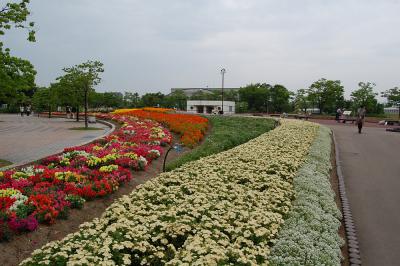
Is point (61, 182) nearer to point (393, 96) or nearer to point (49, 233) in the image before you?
point (49, 233)

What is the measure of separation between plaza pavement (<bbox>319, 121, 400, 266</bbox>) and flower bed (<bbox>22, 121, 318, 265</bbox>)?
5.31ft

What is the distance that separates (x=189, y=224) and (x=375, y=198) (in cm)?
618

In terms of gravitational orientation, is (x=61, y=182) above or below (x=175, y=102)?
below

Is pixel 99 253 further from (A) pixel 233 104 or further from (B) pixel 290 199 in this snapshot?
(A) pixel 233 104

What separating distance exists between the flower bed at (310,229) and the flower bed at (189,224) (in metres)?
0.20

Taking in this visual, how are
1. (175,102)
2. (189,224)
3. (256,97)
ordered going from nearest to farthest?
(189,224) → (256,97) → (175,102)

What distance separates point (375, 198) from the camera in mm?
9797

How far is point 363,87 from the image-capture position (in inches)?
2335

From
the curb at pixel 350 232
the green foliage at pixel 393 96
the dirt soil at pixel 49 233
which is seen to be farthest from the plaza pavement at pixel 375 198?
the green foliage at pixel 393 96

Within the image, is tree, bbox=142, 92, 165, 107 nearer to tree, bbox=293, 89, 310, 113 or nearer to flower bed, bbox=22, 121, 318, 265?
tree, bbox=293, 89, 310, 113

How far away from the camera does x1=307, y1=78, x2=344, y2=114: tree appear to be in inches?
2373

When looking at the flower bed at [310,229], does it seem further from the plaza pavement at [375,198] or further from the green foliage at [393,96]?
the green foliage at [393,96]

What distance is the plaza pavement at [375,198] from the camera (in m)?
6.64

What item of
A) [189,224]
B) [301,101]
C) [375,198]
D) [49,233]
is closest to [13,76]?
[49,233]
